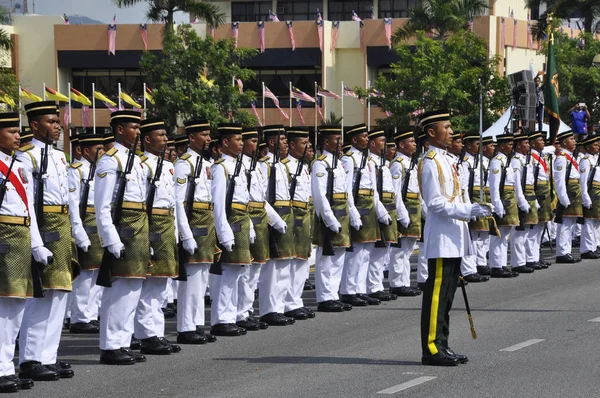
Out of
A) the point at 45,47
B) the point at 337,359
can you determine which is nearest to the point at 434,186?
the point at 337,359

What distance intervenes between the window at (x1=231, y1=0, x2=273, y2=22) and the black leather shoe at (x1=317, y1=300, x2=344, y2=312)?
52.2 m

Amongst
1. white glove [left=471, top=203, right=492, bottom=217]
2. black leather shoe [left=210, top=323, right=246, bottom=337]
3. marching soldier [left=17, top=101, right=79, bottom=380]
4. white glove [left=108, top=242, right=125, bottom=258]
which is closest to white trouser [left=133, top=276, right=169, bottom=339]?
white glove [left=108, top=242, right=125, bottom=258]

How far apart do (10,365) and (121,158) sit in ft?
7.09

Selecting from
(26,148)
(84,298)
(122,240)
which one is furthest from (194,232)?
(26,148)

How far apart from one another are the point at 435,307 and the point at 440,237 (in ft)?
1.93

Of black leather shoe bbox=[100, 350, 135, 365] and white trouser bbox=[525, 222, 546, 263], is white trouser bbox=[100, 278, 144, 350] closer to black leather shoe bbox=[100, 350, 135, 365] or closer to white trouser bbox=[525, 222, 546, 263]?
black leather shoe bbox=[100, 350, 135, 365]

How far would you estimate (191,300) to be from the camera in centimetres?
1208

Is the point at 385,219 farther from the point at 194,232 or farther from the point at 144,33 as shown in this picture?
the point at 144,33

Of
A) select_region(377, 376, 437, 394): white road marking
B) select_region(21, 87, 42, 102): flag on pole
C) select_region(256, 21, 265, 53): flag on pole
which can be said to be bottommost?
select_region(377, 376, 437, 394): white road marking

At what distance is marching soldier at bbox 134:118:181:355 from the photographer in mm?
11406

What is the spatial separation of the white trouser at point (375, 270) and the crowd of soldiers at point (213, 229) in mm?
15

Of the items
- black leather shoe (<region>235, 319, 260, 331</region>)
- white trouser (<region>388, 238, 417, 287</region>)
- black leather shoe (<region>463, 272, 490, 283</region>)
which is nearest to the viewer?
black leather shoe (<region>235, 319, 260, 331</region>)

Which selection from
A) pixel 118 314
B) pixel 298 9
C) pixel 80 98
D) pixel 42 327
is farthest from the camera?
pixel 298 9

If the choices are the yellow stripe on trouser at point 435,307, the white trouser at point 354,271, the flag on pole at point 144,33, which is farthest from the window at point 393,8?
the yellow stripe on trouser at point 435,307
